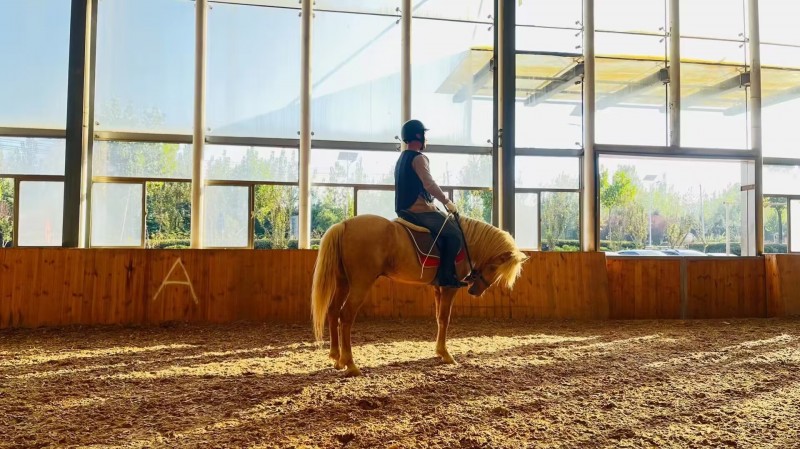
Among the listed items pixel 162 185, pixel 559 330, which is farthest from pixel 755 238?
pixel 162 185

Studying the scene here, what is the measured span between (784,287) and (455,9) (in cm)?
852

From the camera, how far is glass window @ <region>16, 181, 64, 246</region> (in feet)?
28.1

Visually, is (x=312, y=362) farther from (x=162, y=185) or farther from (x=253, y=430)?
(x=162, y=185)

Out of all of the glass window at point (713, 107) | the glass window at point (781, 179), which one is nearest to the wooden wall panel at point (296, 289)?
the glass window at point (781, 179)

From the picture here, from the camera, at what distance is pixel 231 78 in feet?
30.6

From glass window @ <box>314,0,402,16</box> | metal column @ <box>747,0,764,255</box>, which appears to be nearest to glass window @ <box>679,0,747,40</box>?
metal column @ <box>747,0,764,255</box>

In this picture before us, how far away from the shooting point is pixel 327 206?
9344mm

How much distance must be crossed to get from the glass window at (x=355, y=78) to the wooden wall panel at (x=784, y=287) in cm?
790

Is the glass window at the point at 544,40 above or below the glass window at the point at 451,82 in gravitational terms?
above

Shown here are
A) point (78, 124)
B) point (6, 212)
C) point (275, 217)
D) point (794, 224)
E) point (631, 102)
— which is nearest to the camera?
point (78, 124)

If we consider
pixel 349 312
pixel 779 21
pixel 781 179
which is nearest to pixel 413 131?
pixel 349 312

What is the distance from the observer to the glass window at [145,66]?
8.91 metres

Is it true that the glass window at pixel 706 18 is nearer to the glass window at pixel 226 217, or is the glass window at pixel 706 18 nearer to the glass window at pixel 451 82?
the glass window at pixel 451 82

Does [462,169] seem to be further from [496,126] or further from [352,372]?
[352,372]
